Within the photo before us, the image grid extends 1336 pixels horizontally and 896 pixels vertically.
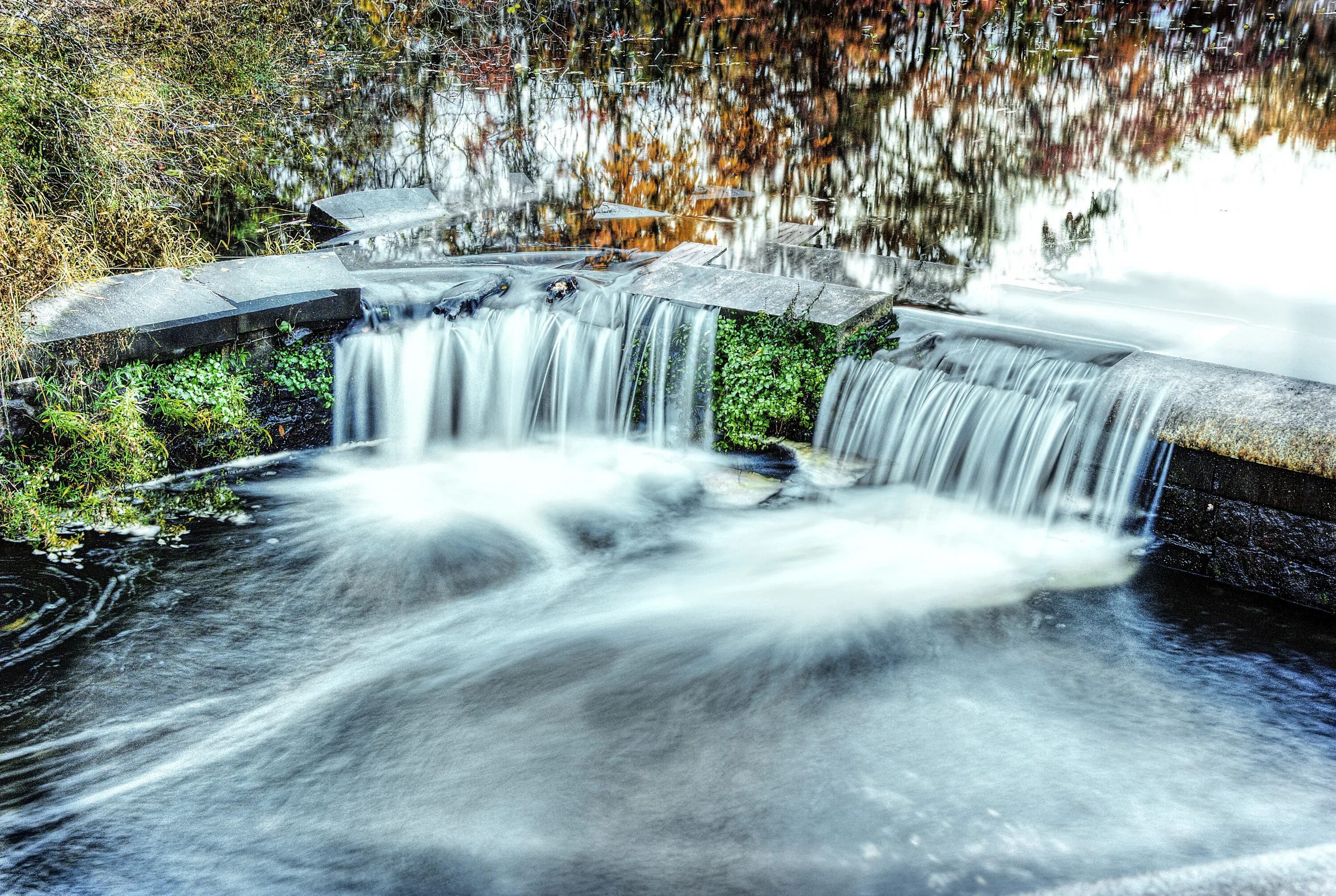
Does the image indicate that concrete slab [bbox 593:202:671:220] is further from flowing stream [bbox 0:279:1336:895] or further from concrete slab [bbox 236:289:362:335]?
concrete slab [bbox 236:289:362:335]

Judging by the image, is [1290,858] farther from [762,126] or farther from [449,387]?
[762,126]

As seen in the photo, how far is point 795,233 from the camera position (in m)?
9.53

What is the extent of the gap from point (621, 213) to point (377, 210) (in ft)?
7.87

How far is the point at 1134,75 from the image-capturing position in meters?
12.8

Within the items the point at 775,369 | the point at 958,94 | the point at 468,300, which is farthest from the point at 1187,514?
the point at 958,94

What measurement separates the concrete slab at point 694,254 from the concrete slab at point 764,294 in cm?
37

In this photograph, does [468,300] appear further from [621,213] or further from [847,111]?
[847,111]

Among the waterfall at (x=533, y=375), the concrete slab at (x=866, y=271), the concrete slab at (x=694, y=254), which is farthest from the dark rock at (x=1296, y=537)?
the concrete slab at (x=694, y=254)

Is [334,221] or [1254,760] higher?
[334,221]

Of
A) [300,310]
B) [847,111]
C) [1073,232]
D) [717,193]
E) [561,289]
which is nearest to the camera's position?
[300,310]

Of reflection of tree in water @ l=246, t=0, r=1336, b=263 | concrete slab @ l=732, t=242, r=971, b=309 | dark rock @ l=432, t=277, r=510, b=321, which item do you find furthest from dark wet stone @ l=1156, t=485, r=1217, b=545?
dark rock @ l=432, t=277, r=510, b=321

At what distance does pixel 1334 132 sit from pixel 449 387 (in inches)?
404

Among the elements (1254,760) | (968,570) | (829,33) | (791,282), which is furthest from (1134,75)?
(1254,760)

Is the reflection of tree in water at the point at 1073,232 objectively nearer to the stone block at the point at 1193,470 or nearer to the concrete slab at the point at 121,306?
the stone block at the point at 1193,470
